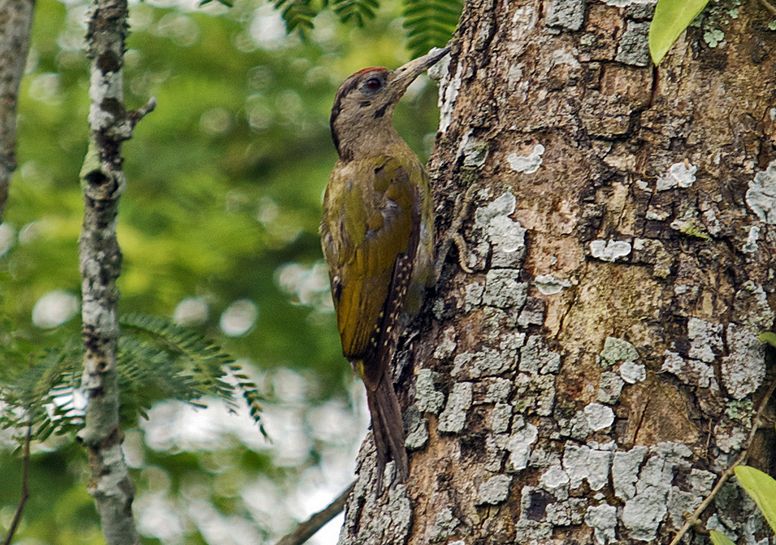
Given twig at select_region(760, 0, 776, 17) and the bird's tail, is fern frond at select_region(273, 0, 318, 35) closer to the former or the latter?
the bird's tail

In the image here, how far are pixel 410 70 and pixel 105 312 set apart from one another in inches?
73.9

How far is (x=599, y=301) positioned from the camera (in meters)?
2.65

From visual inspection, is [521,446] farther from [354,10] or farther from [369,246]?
[354,10]

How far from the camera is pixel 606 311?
8.64ft

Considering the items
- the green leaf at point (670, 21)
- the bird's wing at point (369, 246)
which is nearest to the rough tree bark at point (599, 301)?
the green leaf at point (670, 21)

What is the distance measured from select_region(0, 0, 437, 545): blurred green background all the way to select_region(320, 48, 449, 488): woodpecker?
1877 mm

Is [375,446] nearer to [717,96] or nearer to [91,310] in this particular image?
[91,310]

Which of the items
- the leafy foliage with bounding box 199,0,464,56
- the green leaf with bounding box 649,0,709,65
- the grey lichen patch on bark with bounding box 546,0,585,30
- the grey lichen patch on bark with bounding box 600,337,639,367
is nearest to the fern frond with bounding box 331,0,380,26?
the leafy foliage with bounding box 199,0,464,56

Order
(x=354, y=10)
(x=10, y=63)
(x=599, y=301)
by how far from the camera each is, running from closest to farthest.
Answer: (x=599, y=301) → (x=10, y=63) → (x=354, y=10)

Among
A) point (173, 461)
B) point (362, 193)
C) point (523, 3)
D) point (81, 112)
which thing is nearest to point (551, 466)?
point (523, 3)

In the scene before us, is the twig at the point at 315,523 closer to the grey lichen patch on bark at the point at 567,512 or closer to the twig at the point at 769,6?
the grey lichen patch on bark at the point at 567,512

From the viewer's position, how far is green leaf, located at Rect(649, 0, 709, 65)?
7.74 feet

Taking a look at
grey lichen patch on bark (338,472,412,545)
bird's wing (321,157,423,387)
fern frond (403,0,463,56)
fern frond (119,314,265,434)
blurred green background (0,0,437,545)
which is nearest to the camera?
grey lichen patch on bark (338,472,412,545)

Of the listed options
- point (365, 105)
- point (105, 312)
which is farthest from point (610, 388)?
point (365, 105)
